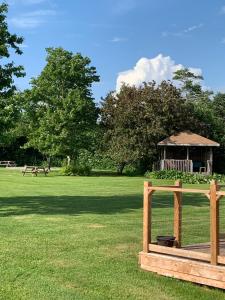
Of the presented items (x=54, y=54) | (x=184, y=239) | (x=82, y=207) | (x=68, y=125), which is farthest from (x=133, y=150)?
(x=184, y=239)

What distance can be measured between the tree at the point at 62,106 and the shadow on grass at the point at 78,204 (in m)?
24.8

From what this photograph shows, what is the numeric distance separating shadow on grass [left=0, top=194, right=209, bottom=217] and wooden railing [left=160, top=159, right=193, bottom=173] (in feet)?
71.0

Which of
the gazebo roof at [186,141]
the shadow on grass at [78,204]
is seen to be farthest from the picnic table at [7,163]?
the shadow on grass at [78,204]

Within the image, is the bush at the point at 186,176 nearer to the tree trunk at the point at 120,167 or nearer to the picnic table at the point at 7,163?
the tree trunk at the point at 120,167

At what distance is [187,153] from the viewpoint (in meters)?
44.7

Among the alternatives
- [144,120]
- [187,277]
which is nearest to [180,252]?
[187,277]

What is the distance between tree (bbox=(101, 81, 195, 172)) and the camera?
1742 inches

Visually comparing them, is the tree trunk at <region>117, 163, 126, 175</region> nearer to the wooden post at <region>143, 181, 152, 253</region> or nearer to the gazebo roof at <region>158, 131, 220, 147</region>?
the gazebo roof at <region>158, 131, 220, 147</region>

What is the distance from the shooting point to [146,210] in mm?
8500

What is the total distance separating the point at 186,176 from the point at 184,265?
101 ft

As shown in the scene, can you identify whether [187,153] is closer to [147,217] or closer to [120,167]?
[120,167]

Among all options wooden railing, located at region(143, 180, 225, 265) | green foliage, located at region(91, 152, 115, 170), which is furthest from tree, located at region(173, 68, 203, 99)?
wooden railing, located at region(143, 180, 225, 265)

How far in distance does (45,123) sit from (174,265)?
127 ft

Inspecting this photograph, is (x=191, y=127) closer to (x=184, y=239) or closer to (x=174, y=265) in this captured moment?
(x=184, y=239)
